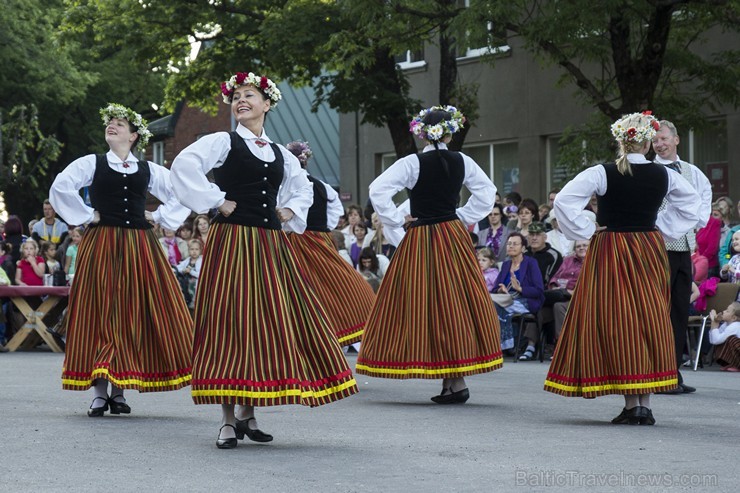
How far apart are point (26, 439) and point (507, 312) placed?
7968 millimetres

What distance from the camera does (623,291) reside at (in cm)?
898

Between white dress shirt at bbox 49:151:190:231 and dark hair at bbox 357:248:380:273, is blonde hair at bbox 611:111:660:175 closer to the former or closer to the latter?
white dress shirt at bbox 49:151:190:231

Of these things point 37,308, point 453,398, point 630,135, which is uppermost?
point 630,135

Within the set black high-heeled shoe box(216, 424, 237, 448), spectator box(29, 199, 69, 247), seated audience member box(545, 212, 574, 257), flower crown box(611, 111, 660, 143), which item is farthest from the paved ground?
spectator box(29, 199, 69, 247)

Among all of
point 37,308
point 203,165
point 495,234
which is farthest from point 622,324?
point 37,308

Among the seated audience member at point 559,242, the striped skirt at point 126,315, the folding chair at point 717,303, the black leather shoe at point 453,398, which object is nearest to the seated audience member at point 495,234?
the seated audience member at point 559,242

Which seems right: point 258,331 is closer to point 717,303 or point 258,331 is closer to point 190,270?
point 717,303

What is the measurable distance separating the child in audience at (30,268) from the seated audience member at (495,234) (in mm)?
5668

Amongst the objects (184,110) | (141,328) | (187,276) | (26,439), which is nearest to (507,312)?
(187,276)

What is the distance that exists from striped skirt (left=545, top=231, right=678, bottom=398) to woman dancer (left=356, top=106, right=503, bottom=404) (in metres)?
1.31

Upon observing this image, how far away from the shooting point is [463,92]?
75.3 feet

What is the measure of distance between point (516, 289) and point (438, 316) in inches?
202

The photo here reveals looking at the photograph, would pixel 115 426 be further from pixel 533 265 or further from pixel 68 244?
pixel 68 244

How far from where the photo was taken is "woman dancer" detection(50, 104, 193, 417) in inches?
378
